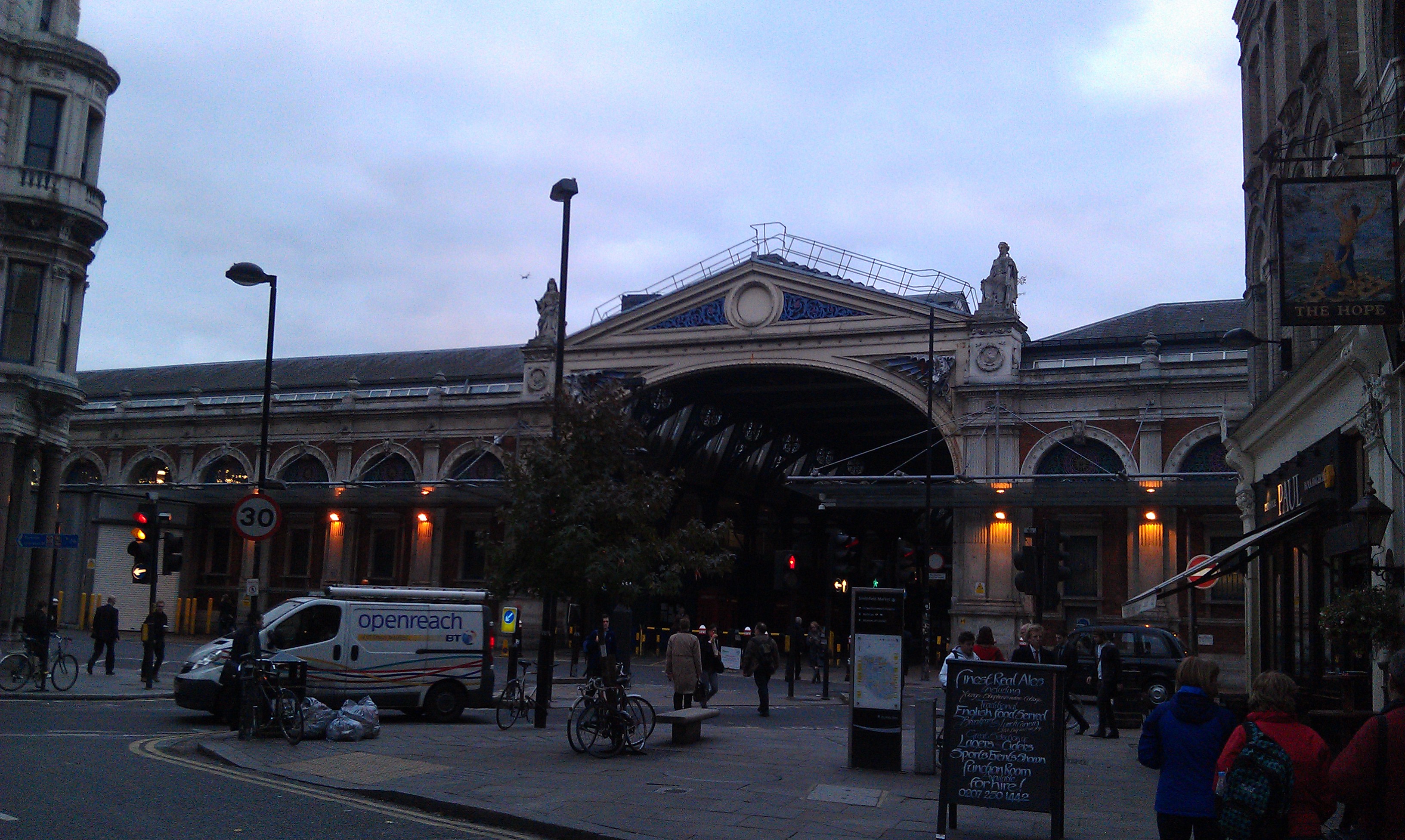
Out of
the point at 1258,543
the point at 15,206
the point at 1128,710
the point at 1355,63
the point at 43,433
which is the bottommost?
the point at 1128,710

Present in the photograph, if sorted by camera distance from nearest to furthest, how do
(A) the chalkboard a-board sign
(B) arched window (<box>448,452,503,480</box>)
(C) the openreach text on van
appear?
(A) the chalkboard a-board sign
(C) the openreach text on van
(B) arched window (<box>448,452,503,480</box>)

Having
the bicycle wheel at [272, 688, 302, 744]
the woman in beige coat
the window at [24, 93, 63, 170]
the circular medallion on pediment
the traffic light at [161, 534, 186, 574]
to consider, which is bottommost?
the bicycle wheel at [272, 688, 302, 744]

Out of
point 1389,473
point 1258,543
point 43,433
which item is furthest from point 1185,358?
point 43,433

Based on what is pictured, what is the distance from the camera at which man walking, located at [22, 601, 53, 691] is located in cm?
2147

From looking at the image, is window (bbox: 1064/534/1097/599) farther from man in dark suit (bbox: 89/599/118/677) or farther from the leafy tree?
man in dark suit (bbox: 89/599/118/677)

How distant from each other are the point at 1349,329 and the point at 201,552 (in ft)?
156

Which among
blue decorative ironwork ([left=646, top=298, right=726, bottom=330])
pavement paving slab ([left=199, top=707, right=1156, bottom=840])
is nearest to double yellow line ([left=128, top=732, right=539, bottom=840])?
pavement paving slab ([left=199, top=707, right=1156, bottom=840])

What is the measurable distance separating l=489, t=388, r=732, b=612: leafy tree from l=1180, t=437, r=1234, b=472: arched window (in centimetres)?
2234

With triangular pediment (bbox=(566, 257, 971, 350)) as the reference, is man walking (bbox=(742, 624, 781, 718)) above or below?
below

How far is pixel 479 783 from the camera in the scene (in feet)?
40.0

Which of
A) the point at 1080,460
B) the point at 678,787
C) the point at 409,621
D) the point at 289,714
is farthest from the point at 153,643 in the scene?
the point at 1080,460

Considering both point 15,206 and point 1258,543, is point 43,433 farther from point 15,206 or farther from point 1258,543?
point 1258,543

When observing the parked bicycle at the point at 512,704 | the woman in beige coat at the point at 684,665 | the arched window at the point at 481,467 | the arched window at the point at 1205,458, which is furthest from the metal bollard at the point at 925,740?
the arched window at the point at 481,467

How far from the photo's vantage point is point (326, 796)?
37.8ft
